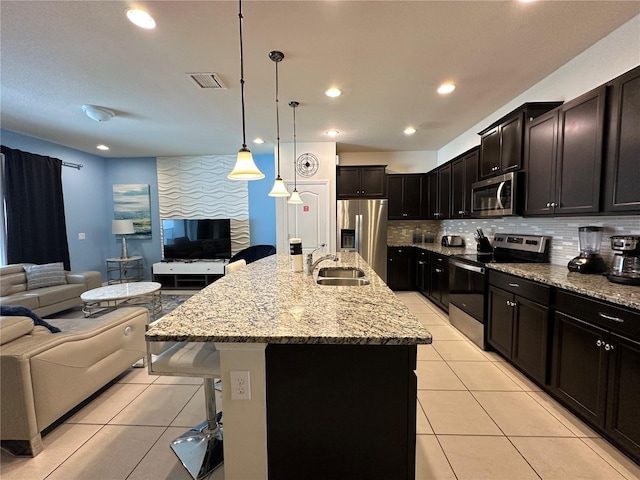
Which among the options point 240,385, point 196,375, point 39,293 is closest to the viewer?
point 240,385

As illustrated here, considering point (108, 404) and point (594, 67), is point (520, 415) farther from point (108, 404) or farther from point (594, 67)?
point (108, 404)

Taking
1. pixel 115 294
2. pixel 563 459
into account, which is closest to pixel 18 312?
pixel 115 294

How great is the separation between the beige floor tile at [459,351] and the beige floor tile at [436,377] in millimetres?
192

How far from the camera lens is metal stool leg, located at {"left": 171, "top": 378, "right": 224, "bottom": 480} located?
144 cm

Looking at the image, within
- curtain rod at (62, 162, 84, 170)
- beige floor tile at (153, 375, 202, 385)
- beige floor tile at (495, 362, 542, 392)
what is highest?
curtain rod at (62, 162, 84, 170)

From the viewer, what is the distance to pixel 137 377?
2.38m

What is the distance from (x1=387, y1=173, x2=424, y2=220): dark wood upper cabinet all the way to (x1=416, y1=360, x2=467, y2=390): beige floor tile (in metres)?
3.14

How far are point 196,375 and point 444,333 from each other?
287 cm

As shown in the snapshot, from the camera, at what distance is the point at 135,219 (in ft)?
19.0

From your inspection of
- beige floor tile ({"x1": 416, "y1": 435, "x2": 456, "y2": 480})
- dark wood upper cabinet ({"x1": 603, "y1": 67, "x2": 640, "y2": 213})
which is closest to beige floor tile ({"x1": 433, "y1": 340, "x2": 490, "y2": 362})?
beige floor tile ({"x1": 416, "y1": 435, "x2": 456, "y2": 480})

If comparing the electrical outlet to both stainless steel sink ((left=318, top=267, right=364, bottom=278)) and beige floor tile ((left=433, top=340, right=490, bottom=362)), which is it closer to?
stainless steel sink ((left=318, top=267, right=364, bottom=278))

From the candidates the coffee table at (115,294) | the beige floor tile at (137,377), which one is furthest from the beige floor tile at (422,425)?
the coffee table at (115,294)

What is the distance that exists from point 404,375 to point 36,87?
413cm

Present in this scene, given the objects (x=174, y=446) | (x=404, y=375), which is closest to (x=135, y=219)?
(x=174, y=446)
